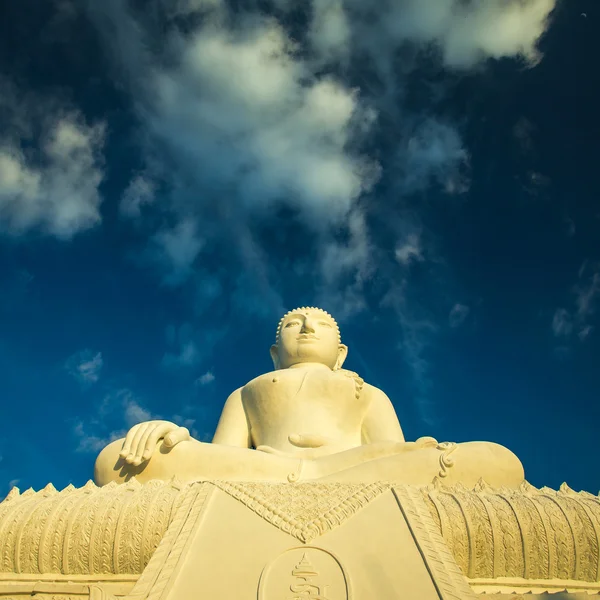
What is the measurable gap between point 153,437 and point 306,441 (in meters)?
1.72

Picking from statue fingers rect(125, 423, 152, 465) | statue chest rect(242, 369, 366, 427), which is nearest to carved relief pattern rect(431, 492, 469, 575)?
statue fingers rect(125, 423, 152, 465)

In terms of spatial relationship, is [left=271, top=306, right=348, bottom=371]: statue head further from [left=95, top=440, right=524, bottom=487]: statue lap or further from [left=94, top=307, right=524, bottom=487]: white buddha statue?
[left=95, top=440, right=524, bottom=487]: statue lap

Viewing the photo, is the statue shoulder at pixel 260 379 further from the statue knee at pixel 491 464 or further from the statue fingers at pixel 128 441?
the statue knee at pixel 491 464

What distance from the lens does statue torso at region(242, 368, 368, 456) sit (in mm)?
7004

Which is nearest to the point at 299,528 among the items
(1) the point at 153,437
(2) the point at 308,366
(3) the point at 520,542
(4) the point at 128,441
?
(3) the point at 520,542

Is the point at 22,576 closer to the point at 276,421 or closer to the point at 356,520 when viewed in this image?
the point at 356,520

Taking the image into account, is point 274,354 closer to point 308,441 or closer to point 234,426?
point 234,426

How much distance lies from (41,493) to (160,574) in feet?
6.24

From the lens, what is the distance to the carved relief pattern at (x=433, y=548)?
3.01m

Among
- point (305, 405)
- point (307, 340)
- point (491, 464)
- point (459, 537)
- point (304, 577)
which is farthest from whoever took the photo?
point (307, 340)

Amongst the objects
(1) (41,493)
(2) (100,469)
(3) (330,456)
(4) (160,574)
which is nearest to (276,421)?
(3) (330,456)

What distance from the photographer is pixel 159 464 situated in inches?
209

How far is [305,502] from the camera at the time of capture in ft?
12.9

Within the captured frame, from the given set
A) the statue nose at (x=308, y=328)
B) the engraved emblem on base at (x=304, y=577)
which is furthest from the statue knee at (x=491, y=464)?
the statue nose at (x=308, y=328)
